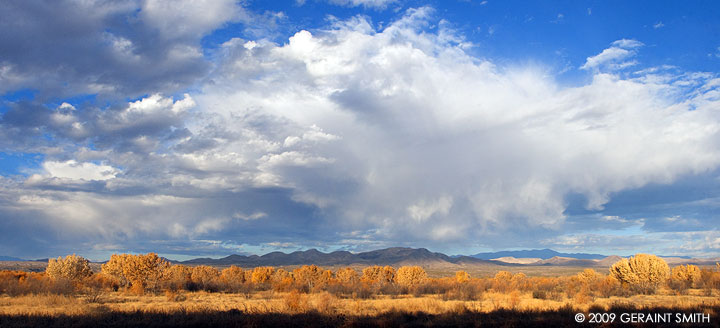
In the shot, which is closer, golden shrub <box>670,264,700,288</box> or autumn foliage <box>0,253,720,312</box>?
autumn foliage <box>0,253,720,312</box>

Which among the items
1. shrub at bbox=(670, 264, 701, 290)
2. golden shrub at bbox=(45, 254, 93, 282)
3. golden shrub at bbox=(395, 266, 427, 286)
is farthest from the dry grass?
golden shrub at bbox=(395, 266, 427, 286)

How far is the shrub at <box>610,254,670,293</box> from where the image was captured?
179 ft

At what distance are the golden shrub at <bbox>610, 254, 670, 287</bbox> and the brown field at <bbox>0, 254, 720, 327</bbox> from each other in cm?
85

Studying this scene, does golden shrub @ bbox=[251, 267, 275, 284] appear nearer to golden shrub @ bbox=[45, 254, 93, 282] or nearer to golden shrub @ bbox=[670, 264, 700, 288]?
golden shrub @ bbox=[45, 254, 93, 282]

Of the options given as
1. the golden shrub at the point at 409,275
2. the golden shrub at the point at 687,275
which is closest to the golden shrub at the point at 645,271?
the golden shrub at the point at 687,275

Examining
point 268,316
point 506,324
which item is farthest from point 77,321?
point 506,324

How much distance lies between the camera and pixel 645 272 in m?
55.3

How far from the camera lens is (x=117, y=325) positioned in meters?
19.8

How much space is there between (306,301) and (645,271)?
47889 mm

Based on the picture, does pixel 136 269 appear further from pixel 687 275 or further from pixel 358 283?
pixel 687 275

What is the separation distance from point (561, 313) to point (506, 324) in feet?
20.9

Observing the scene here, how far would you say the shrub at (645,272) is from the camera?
179ft

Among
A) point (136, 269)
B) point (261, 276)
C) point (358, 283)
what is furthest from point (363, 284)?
point (261, 276)

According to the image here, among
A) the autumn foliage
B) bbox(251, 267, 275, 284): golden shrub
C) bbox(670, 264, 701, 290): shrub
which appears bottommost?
bbox(251, 267, 275, 284): golden shrub
